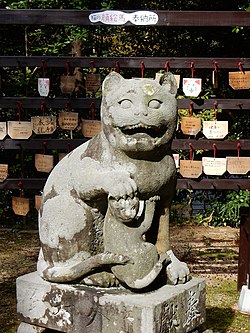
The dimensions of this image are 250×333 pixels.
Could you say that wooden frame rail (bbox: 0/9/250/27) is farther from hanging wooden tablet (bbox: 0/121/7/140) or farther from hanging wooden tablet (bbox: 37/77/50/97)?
hanging wooden tablet (bbox: 0/121/7/140)

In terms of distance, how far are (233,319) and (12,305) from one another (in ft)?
6.65

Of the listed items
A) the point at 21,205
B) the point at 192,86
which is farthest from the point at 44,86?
the point at 192,86

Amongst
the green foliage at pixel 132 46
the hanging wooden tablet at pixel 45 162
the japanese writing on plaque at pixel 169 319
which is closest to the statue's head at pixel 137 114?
the japanese writing on plaque at pixel 169 319

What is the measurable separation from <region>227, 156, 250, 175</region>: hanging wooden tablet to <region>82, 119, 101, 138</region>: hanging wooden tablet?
1.31 metres

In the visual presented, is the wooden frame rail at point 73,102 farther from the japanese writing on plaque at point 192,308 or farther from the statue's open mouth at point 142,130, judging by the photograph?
the japanese writing on plaque at point 192,308

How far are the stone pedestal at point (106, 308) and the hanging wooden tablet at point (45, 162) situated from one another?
2166mm

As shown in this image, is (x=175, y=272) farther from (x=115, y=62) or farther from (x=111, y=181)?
(x=115, y=62)

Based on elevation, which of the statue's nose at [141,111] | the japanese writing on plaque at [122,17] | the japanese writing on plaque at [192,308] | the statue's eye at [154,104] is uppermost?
the japanese writing on plaque at [122,17]

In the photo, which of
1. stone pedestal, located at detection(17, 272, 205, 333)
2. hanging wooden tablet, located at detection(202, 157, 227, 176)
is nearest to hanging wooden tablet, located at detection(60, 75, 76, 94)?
hanging wooden tablet, located at detection(202, 157, 227, 176)

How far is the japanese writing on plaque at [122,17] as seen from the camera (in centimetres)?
557

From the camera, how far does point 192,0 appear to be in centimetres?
991

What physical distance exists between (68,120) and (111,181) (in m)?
2.69

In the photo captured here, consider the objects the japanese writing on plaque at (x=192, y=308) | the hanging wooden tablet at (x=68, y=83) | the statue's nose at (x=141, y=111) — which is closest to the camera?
the statue's nose at (x=141, y=111)

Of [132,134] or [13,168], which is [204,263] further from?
[132,134]
